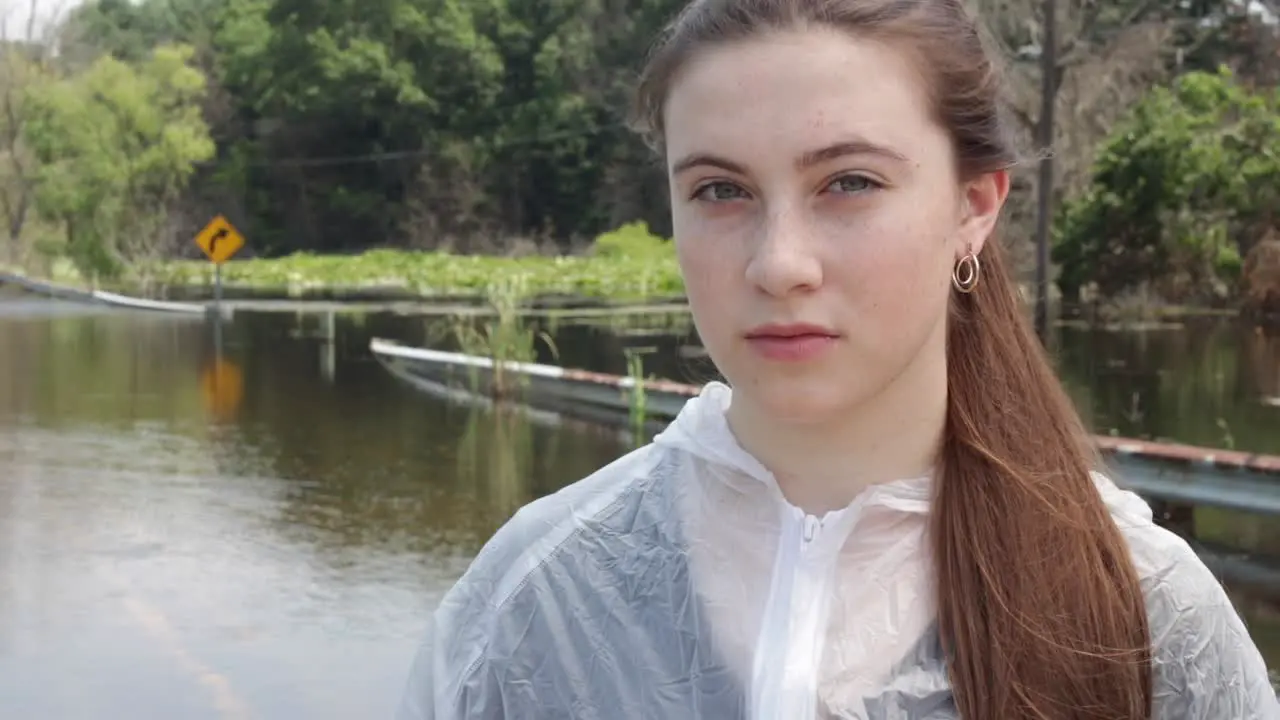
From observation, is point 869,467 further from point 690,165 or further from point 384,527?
point 384,527

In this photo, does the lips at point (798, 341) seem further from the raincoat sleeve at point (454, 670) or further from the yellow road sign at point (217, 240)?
the yellow road sign at point (217, 240)

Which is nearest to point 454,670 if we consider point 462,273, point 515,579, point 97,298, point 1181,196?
point 515,579

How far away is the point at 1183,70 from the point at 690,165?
30.7 metres

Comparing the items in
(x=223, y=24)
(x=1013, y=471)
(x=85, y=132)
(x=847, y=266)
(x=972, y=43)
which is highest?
(x=223, y=24)

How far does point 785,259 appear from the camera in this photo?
1.29m

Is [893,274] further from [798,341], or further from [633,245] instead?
[633,245]

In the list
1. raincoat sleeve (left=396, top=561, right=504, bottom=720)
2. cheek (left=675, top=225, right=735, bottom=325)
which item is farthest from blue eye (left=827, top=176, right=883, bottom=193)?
raincoat sleeve (left=396, top=561, right=504, bottom=720)

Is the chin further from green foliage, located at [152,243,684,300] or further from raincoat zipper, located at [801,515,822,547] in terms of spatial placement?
green foliage, located at [152,243,684,300]

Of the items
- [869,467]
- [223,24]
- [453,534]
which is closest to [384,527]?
[453,534]

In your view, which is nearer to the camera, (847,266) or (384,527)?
(847,266)

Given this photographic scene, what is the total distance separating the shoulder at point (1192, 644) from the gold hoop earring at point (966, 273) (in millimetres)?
297

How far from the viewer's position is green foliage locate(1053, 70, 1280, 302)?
18594mm

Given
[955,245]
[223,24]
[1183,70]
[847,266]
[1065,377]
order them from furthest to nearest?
[223,24]
[1183,70]
[1065,377]
[955,245]
[847,266]

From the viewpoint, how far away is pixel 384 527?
7.03m
